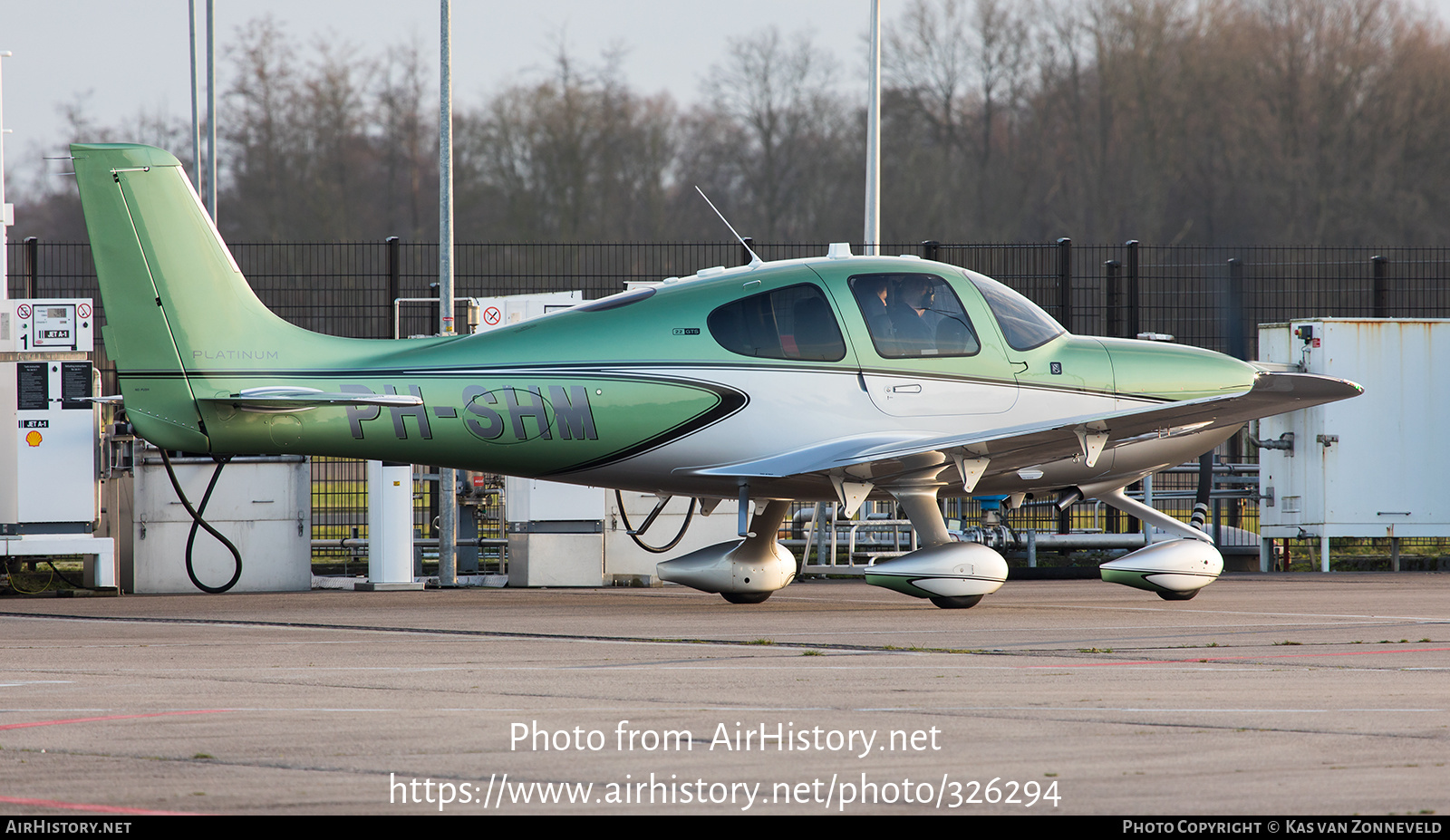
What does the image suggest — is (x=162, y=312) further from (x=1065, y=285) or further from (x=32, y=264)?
(x=1065, y=285)

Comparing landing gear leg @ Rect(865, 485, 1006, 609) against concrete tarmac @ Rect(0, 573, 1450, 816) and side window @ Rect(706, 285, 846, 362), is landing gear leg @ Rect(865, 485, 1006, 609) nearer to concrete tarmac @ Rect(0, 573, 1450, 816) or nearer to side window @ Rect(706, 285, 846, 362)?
concrete tarmac @ Rect(0, 573, 1450, 816)

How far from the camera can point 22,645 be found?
30.0 feet

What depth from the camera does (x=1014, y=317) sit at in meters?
11.5

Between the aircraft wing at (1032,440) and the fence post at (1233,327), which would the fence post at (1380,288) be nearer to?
the fence post at (1233,327)

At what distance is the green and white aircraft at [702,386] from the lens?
10562mm

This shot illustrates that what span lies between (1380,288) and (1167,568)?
7983 millimetres

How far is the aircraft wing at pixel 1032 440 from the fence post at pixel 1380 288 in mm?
7424

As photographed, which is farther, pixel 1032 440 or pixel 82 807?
pixel 1032 440

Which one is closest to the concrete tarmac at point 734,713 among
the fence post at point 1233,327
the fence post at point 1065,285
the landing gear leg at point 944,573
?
the landing gear leg at point 944,573

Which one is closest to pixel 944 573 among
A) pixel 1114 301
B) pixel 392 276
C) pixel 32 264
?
pixel 1114 301

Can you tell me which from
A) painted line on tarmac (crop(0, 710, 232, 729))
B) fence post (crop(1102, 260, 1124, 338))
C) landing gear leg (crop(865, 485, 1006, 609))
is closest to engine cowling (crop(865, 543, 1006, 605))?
landing gear leg (crop(865, 485, 1006, 609))

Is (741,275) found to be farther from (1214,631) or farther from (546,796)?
(546,796)

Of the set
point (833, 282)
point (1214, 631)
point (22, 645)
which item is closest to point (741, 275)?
point (833, 282)

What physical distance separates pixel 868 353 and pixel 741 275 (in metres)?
1.08
